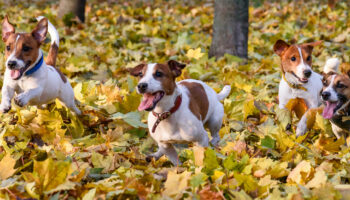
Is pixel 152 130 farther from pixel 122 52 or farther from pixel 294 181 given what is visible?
pixel 122 52

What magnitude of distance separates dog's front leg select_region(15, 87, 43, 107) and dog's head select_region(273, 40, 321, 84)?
2506mm

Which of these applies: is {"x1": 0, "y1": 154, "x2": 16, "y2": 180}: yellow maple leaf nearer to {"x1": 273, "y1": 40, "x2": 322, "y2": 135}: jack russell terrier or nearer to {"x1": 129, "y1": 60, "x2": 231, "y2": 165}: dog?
{"x1": 129, "y1": 60, "x2": 231, "y2": 165}: dog

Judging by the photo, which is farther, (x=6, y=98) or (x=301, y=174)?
(x=6, y=98)

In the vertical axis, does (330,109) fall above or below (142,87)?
below

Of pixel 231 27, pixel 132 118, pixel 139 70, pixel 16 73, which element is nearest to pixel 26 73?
pixel 16 73

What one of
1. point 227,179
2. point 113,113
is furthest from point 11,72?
point 227,179

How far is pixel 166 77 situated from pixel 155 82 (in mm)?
125

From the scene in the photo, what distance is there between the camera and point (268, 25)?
34.9 ft

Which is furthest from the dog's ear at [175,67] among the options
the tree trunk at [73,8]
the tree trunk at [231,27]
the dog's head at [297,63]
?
the tree trunk at [73,8]

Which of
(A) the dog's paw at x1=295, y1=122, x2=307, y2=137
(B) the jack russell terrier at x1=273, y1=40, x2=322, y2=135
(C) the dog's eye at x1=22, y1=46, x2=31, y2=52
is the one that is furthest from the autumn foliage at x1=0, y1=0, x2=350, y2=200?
(C) the dog's eye at x1=22, y1=46, x2=31, y2=52

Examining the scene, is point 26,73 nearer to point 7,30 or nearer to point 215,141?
point 7,30

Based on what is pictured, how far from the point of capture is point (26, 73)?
432 cm

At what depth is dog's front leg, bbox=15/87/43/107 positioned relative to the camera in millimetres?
4184

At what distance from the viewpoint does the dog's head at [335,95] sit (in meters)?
4.14
